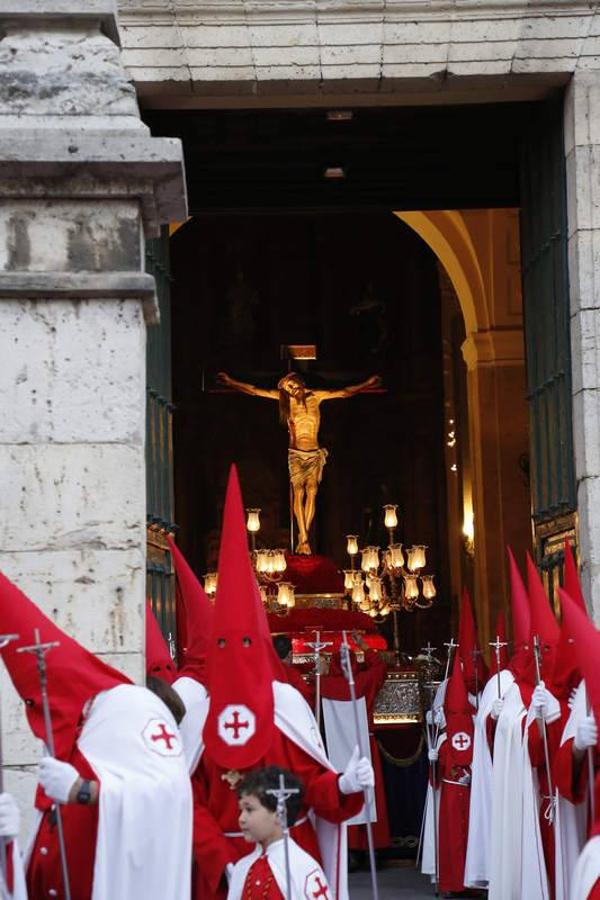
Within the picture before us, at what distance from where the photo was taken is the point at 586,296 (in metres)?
11.1

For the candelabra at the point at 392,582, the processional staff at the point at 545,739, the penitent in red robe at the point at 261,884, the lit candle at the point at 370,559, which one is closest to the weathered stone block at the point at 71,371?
the penitent in red robe at the point at 261,884

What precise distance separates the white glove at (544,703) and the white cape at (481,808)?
9.99ft

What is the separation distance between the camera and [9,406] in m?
6.62

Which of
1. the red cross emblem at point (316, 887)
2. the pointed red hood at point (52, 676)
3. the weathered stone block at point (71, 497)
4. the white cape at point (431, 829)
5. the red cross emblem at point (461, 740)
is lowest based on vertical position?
the white cape at point (431, 829)

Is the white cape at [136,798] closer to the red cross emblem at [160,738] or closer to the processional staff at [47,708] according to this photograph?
the red cross emblem at [160,738]

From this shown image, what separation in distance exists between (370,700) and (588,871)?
327 inches

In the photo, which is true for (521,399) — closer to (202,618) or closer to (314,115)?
(314,115)

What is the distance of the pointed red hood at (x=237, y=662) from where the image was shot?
6449 millimetres

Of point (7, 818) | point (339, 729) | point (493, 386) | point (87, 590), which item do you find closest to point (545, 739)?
point (87, 590)

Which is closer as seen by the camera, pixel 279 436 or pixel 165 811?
pixel 165 811

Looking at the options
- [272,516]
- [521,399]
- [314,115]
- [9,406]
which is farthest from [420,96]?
[272,516]

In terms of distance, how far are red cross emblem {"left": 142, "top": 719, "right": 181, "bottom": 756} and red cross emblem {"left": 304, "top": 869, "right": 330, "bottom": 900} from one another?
1053 mm

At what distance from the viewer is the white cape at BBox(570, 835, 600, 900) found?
5723 millimetres

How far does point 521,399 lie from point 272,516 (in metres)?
8.38
